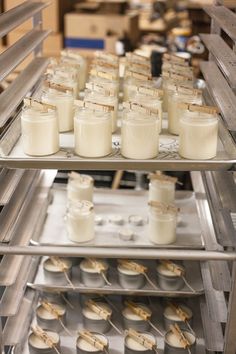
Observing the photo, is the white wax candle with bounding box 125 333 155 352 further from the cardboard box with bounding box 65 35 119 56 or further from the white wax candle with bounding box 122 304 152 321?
the cardboard box with bounding box 65 35 119 56

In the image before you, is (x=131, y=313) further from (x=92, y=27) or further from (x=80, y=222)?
(x=92, y=27)

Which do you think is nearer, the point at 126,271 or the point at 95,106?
the point at 95,106

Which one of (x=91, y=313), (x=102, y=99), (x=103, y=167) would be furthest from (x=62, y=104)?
(x=91, y=313)

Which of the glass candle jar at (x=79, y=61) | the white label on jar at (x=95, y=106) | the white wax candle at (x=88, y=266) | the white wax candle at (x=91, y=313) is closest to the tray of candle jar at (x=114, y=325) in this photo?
the white wax candle at (x=91, y=313)

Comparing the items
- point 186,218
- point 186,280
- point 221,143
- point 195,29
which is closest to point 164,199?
point 186,218

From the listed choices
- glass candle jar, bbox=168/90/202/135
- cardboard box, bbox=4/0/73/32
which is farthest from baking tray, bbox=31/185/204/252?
cardboard box, bbox=4/0/73/32

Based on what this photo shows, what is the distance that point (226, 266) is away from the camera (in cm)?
210

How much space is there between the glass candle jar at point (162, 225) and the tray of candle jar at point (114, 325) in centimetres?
29

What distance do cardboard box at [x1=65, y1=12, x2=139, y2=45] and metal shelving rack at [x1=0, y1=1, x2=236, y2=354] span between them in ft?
9.02

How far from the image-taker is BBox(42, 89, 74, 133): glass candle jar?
1938 mm

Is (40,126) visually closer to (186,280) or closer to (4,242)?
(4,242)

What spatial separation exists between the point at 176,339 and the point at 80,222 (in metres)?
0.56

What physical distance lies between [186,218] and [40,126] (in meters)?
1.01

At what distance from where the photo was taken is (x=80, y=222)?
7.15ft
